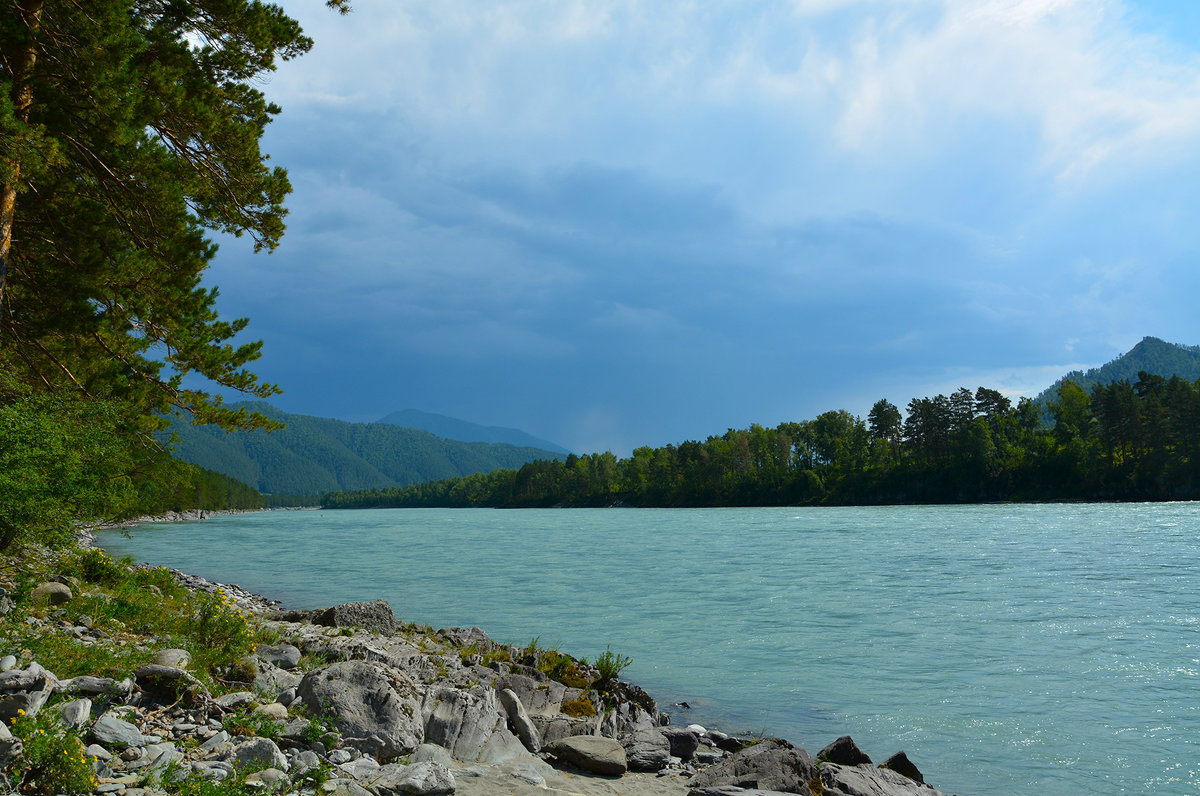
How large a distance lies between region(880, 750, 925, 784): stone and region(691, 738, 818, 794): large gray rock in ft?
5.96

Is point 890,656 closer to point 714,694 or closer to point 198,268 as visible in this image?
point 714,694

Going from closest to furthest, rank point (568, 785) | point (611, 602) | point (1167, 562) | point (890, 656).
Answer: point (568, 785) < point (890, 656) < point (611, 602) < point (1167, 562)

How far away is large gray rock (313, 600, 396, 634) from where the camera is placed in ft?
58.7

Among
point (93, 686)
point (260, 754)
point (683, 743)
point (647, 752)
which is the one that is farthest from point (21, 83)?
point (683, 743)

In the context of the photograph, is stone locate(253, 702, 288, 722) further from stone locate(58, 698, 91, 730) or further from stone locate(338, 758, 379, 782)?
stone locate(58, 698, 91, 730)

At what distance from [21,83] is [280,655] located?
466 inches

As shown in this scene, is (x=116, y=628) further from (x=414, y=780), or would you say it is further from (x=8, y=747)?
(x=414, y=780)

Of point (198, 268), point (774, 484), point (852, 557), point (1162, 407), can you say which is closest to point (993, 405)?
point (1162, 407)

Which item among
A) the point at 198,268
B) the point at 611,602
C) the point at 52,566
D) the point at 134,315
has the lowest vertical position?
the point at 611,602

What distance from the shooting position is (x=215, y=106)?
1585 cm

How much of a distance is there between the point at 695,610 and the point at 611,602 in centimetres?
379

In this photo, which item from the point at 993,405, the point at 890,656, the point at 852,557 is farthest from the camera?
the point at 993,405

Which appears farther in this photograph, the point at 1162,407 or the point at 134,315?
the point at 1162,407

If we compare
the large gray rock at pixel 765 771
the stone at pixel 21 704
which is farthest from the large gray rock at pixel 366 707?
the large gray rock at pixel 765 771
